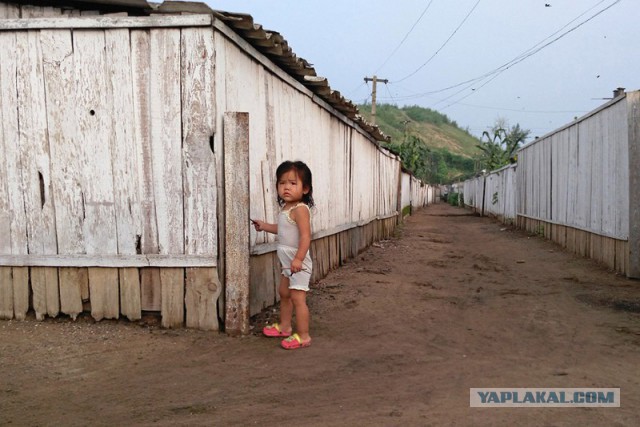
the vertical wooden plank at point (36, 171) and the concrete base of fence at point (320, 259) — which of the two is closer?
the vertical wooden plank at point (36, 171)

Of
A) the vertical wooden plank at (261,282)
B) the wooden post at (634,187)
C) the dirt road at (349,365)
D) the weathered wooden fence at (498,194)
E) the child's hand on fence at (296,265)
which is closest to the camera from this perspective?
the dirt road at (349,365)

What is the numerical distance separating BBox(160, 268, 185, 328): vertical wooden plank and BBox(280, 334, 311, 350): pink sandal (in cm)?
97

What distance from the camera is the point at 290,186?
3920 mm

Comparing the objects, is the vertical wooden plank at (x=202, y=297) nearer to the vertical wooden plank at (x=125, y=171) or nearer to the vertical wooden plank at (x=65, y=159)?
the vertical wooden plank at (x=125, y=171)

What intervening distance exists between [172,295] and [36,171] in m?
1.61

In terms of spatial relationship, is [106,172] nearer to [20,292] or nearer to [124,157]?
[124,157]

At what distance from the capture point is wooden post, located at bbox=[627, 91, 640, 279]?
6730mm

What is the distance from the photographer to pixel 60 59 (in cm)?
415

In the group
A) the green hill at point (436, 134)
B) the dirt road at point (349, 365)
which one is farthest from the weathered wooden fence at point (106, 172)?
the green hill at point (436, 134)

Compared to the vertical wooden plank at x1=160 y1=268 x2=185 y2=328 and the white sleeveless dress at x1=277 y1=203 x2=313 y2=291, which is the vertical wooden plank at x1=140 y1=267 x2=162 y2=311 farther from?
the white sleeveless dress at x1=277 y1=203 x2=313 y2=291

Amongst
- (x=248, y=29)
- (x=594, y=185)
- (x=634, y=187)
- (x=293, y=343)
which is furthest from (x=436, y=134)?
(x=293, y=343)

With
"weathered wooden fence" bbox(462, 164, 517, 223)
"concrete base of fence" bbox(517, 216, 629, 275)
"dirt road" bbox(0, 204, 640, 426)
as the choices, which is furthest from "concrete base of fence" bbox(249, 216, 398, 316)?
"weathered wooden fence" bbox(462, 164, 517, 223)

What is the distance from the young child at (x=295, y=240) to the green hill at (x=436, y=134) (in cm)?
6666

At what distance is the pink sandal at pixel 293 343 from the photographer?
3836 millimetres
